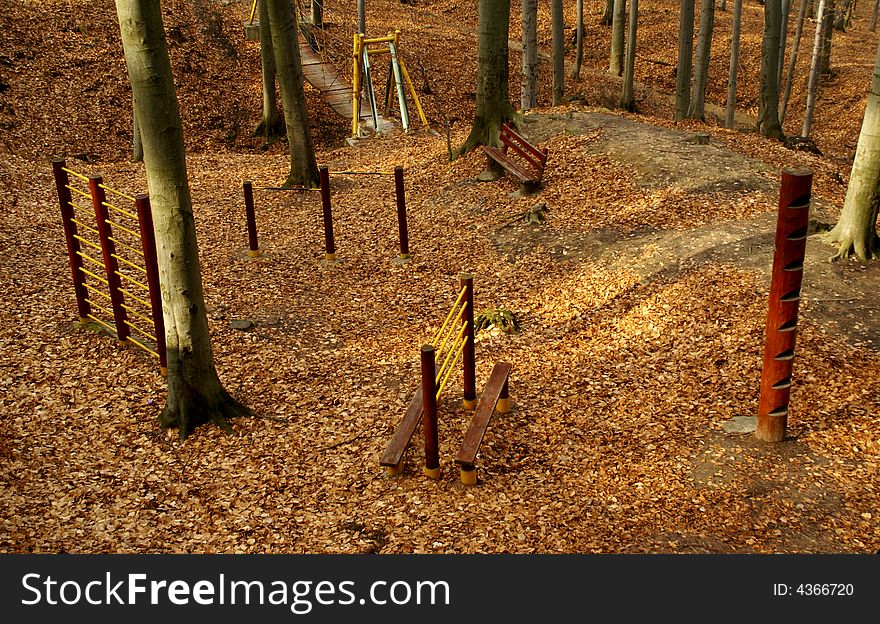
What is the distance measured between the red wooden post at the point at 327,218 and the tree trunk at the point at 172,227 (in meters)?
4.21

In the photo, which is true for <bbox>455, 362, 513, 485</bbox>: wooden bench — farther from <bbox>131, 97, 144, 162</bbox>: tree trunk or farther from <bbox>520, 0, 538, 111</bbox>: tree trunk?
<bbox>131, 97, 144, 162</bbox>: tree trunk

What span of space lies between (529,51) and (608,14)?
51.7ft

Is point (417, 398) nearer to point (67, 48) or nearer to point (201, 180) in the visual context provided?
point (201, 180)

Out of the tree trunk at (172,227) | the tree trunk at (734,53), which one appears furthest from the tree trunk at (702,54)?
the tree trunk at (172,227)

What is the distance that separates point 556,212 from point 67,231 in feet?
21.9

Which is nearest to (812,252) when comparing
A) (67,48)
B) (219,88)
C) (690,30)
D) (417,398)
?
(417,398)

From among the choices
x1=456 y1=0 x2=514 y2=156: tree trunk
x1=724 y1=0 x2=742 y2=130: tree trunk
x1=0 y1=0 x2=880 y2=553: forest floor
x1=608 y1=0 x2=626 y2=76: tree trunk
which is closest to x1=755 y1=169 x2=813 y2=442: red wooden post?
x1=0 y1=0 x2=880 y2=553: forest floor

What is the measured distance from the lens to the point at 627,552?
5.45 meters

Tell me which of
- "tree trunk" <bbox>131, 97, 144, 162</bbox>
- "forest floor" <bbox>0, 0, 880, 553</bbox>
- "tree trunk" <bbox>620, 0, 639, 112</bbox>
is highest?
"tree trunk" <bbox>620, 0, 639, 112</bbox>

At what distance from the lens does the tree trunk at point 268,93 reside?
1631 centimetres

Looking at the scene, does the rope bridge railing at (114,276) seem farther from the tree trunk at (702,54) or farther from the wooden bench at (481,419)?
the tree trunk at (702,54)

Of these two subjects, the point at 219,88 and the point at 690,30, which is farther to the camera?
the point at 219,88

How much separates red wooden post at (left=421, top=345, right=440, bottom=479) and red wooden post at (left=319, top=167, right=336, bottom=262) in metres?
5.48

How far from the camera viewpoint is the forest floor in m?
5.88
